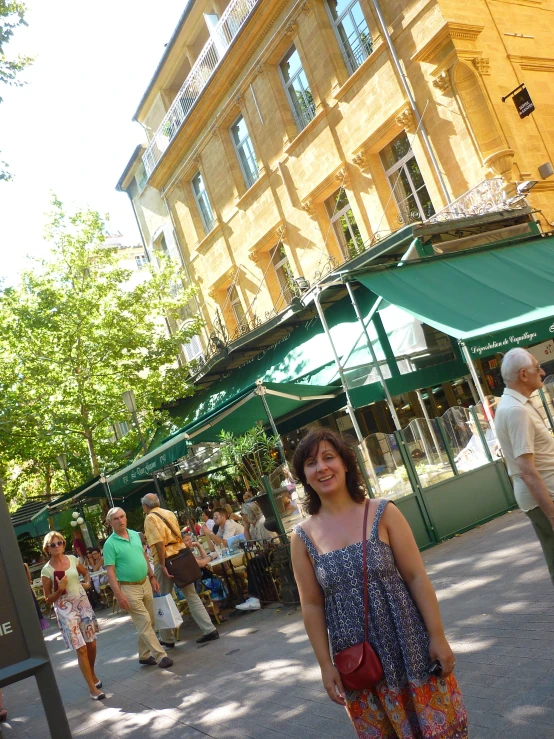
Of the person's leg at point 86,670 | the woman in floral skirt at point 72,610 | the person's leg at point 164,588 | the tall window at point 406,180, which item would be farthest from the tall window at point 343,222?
the person's leg at point 86,670

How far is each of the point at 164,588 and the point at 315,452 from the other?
701 centimetres

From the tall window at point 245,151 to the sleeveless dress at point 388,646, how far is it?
20.4m

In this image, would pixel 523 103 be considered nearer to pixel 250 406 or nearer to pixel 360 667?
pixel 250 406

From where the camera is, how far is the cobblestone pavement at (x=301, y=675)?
4660 mm

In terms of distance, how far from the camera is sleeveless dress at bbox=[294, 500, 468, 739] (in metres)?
2.87

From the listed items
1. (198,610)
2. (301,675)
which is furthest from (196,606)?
(301,675)

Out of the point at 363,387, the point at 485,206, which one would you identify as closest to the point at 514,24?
the point at 485,206

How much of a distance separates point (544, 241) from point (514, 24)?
5.95 m

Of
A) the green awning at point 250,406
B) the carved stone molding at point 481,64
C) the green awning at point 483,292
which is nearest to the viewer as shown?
the green awning at point 483,292

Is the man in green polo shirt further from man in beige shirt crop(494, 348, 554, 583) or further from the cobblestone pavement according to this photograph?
man in beige shirt crop(494, 348, 554, 583)

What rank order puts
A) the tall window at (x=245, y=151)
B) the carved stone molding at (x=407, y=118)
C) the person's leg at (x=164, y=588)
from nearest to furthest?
the person's leg at (x=164, y=588) < the carved stone molding at (x=407, y=118) < the tall window at (x=245, y=151)

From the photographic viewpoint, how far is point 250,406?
1351cm

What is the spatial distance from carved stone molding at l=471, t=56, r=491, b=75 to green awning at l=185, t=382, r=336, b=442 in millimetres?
7495

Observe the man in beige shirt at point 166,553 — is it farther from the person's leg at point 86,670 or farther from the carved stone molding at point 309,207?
the carved stone molding at point 309,207
